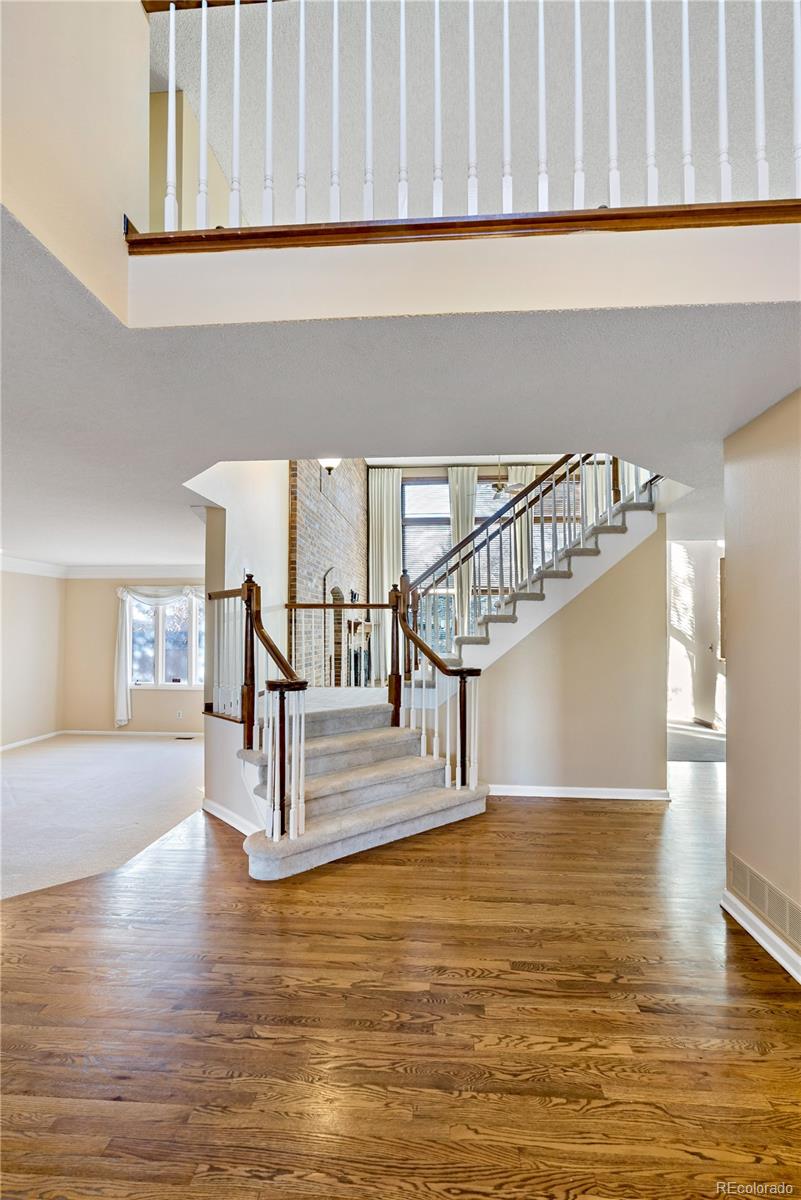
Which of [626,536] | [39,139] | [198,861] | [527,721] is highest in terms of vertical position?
[39,139]

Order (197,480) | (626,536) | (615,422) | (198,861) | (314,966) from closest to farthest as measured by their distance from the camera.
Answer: (314,966) → (615,422) → (198,861) → (197,480) → (626,536)

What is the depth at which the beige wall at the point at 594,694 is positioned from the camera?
5105 millimetres

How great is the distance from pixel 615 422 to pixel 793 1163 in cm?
273

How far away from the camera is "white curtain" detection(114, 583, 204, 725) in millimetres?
9047

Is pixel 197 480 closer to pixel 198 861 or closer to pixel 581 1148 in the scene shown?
pixel 198 861

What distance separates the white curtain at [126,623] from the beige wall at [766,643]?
7625 millimetres

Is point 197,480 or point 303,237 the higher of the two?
point 303,237

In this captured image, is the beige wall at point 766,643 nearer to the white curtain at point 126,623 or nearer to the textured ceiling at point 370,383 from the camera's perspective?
the textured ceiling at point 370,383

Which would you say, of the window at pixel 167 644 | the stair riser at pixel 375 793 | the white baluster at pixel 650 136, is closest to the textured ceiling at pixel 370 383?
the white baluster at pixel 650 136

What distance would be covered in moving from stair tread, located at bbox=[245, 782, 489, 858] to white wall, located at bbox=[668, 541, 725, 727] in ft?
19.7

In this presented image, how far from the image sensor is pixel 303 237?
2.02 m

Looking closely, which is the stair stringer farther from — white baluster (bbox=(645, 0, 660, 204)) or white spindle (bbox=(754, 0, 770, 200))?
white baluster (bbox=(645, 0, 660, 204))

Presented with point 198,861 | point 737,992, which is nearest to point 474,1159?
point 737,992

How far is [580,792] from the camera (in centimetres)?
A: 516
